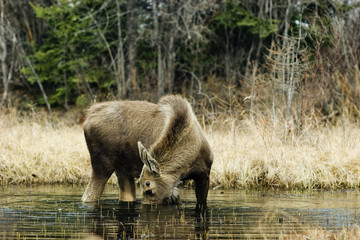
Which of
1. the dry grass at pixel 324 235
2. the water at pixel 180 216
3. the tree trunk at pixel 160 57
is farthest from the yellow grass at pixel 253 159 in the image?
the tree trunk at pixel 160 57

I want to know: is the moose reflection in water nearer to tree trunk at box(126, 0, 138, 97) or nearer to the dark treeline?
the dark treeline

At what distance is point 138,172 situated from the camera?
979cm

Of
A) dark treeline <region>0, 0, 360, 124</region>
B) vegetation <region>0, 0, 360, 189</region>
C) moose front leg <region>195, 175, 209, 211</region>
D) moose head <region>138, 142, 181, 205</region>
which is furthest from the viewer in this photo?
dark treeline <region>0, 0, 360, 124</region>

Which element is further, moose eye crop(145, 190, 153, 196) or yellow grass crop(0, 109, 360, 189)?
yellow grass crop(0, 109, 360, 189)

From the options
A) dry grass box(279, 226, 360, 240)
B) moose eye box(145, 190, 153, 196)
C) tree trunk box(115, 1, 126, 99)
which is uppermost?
tree trunk box(115, 1, 126, 99)

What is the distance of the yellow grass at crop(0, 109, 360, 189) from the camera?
1223 centimetres

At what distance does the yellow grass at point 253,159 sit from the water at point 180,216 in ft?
3.36

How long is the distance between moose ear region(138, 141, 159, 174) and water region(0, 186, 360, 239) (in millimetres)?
733

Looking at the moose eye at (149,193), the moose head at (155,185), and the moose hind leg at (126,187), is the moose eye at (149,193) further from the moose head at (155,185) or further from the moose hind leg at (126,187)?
the moose hind leg at (126,187)

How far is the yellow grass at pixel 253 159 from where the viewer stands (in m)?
12.2

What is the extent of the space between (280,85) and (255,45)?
574 inches

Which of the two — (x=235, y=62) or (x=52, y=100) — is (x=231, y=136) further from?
(x=52, y=100)

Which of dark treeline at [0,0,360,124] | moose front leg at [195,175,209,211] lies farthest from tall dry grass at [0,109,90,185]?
dark treeline at [0,0,360,124]

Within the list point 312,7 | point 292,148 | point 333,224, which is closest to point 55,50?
point 312,7
